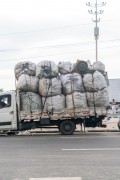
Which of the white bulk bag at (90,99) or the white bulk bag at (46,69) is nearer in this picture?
the white bulk bag at (90,99)

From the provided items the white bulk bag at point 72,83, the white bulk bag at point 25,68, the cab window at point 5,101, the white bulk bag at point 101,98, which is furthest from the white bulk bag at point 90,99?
the cab window at point 5,101

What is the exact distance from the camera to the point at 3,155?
1286 centimetres

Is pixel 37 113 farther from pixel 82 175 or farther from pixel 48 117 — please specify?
pixel 82 175

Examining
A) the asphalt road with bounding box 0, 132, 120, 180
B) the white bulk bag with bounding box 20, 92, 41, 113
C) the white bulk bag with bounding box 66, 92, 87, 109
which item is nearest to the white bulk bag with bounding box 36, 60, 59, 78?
the white bulk bag with bounding box 20, 92, 41, 113

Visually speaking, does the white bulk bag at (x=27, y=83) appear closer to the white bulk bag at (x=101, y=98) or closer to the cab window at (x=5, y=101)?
the cab window at (x=5, y=101)

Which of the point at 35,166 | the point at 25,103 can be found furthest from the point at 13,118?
the point at 35,166

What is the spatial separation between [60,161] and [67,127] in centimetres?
943

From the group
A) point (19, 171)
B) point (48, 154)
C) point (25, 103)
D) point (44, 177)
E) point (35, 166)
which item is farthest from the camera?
point (25, 103)

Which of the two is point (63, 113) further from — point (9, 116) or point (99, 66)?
point (99, 66)

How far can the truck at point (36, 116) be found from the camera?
20.2 m

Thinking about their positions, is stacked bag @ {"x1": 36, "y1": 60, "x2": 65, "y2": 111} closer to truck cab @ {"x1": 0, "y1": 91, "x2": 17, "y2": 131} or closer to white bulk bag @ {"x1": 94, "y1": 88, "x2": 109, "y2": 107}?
truck cab @ {"x1": 0, "y1": 91, "x2": 17, "y2": 131}

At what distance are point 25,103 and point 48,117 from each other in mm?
1212

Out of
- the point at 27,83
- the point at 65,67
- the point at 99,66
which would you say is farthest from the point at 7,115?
the point at 99,66

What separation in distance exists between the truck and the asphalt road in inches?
172
